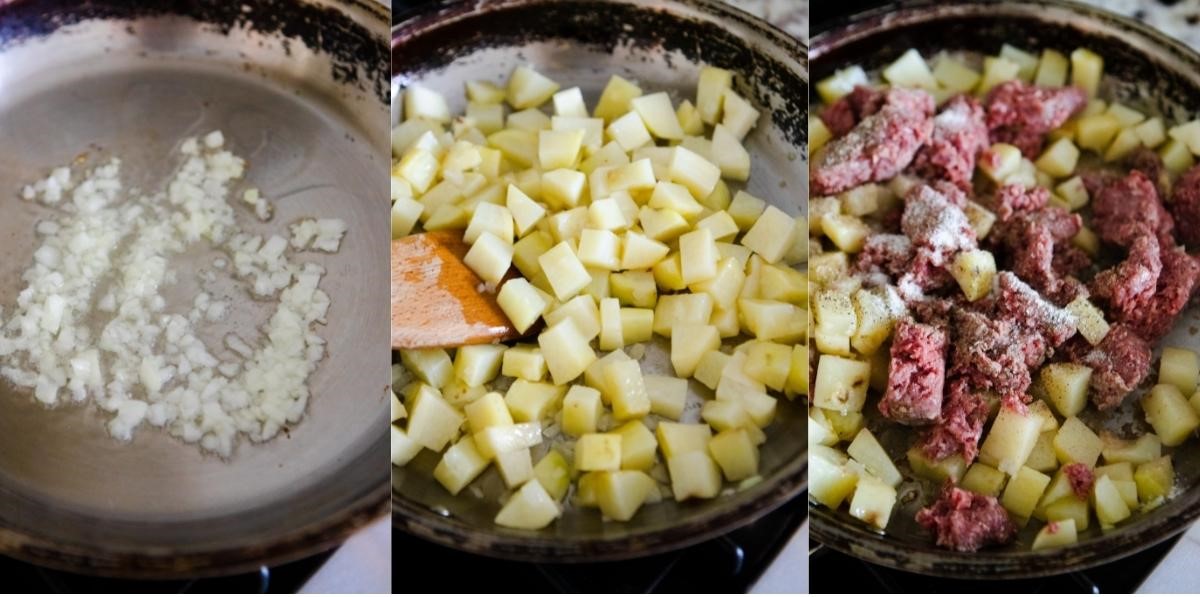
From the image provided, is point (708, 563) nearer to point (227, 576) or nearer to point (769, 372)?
point (769, 372)

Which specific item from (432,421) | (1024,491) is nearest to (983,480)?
(1024,491)

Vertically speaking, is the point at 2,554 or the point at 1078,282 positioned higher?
the point at 1078,282

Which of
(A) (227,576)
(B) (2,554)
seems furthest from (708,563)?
(B) (2,554)

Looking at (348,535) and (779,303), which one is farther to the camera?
(779,303)

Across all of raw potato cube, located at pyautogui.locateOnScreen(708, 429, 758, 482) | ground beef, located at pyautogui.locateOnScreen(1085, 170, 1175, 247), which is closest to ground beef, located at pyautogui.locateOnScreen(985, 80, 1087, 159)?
ground beef, located at pyautogui.locateOnScreen(1085, 170, 1175, 247)

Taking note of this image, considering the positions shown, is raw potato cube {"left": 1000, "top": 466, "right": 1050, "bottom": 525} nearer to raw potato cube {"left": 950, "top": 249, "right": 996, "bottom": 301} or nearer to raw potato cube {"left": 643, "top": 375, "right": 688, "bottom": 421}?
raw potato cube {"left": 950, "top": 249, "right": 996, "bottom": 301}

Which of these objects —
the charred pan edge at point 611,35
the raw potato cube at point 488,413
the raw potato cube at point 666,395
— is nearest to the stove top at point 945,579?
the raw potato cube at point 666,395
